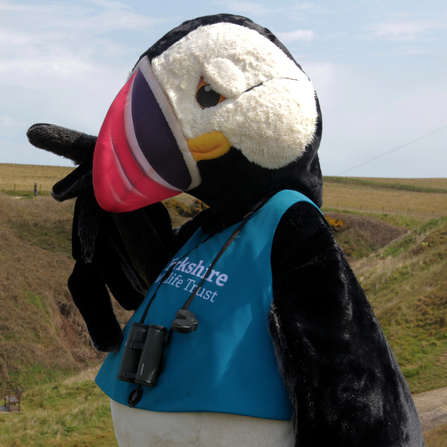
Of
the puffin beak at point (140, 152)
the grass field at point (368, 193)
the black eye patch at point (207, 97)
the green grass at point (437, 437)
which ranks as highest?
the black eye patch at point (207, 97)

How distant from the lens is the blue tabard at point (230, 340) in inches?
57.6

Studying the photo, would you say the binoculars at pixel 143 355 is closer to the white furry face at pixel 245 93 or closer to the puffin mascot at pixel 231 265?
the puffin mascot at pixel 231 265

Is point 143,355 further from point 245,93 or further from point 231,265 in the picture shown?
point 245,93

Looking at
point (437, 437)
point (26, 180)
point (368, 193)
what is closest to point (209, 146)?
point (437, 437)

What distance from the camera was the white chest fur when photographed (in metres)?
1.48

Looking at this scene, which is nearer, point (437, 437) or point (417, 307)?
point (437, 437)

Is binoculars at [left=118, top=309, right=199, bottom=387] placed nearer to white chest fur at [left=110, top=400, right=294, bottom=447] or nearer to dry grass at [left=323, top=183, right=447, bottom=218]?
white chest fur at [left=110, top=400, right=294, bottom=447]

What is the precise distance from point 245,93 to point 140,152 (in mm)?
459

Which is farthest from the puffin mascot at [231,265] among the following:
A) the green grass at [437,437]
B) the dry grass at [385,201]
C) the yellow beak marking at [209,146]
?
the dry grass at [385,201]

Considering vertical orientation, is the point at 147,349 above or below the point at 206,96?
below

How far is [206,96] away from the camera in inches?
68.7

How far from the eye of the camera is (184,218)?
2158 cm

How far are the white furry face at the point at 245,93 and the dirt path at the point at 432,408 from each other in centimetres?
434

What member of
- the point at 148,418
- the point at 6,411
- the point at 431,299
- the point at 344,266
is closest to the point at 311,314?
the point at 344,266
